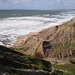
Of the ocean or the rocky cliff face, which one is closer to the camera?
the rocky cliff face

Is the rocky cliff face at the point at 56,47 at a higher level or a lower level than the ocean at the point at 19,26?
lower

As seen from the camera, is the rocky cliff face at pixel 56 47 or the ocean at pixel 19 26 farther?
the ocean at pixel 19 26

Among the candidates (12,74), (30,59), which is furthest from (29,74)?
(30,59)

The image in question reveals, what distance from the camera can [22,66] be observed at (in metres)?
13.8

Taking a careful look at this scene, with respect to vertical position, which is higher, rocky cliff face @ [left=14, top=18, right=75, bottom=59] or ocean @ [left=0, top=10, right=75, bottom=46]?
ocean @ [left=0, top=10, right=75, bottom=46]

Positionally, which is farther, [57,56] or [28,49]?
[28,49]

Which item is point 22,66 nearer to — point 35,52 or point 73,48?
point 35,52

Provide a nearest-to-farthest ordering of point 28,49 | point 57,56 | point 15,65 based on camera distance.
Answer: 1. point 15,65
2. point 57,56
3. point 28,49

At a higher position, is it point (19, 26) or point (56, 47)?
point (19, 26)

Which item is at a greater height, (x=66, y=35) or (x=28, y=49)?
(x=66, y=35)

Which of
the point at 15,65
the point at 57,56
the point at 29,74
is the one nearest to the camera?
the point at 29,74

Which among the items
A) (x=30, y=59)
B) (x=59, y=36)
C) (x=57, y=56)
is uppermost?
(x=59, y=36)

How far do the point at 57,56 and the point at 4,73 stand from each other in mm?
15899

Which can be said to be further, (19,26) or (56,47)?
(19,26)
